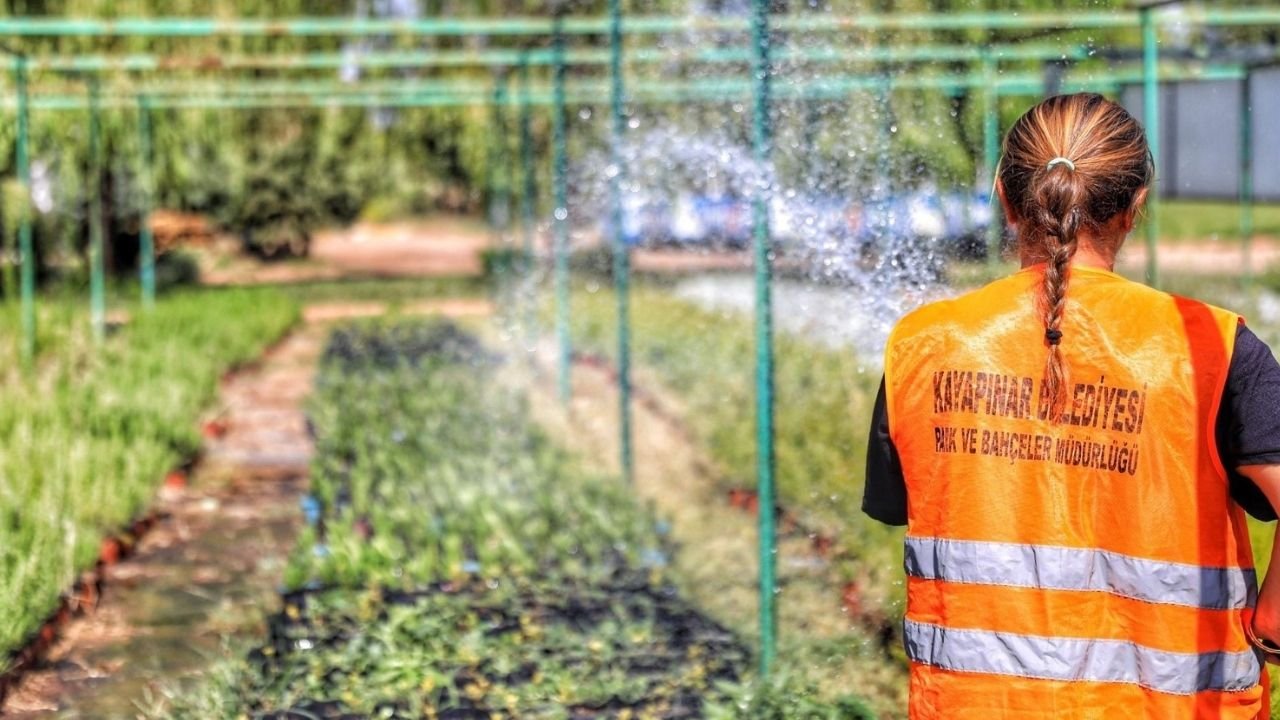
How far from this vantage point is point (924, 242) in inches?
266

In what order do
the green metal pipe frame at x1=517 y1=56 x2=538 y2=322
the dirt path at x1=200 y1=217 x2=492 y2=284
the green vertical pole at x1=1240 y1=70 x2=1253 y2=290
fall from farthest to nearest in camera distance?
the dirt path at x1=200 y1=217 x2=492 y2=284, the green vertical pole at x1=1240 y1=70 x2=1253 y2=290, the green metal pipe frame at x1=517 y1=56 x2=538 y2=322

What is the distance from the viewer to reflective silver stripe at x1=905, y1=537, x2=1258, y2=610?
1894 mm

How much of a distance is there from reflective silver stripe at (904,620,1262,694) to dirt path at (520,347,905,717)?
1753 mm

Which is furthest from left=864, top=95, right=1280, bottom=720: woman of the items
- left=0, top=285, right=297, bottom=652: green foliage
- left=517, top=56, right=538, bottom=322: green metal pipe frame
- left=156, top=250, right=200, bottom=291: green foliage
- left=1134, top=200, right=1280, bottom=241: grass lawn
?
left=156, top=250, right=200, bottom=291: green foliage

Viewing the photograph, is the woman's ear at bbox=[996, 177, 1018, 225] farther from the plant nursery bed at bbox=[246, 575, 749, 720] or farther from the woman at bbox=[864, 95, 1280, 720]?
the plant nursery bed at bbox=[246, 575, 749, 720]

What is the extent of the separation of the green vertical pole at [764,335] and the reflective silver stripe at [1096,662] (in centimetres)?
213

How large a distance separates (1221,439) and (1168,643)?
0.25 metres

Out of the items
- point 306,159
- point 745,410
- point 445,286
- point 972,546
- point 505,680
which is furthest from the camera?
point 306,159

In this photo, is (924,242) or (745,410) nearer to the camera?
(924,242)

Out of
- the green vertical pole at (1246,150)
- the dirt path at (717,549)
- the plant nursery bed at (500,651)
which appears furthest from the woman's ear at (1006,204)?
the green vertical pole at (1246,150)

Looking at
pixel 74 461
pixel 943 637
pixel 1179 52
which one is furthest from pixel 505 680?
pixel 1179 52

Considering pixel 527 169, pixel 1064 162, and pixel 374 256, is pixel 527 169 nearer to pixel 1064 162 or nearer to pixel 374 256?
pixel 1064 162

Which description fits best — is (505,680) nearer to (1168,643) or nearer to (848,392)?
(1168,643)

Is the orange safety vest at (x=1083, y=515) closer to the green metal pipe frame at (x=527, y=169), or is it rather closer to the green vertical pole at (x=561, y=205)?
the green vertical pole at (x=561, y=205)
